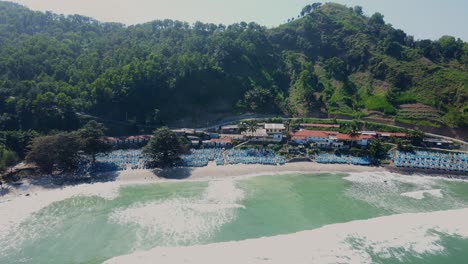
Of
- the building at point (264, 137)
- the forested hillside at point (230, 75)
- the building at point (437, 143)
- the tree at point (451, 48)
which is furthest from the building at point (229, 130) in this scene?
the tree at point (451, 48)

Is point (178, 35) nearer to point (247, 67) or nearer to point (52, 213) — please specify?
point (247, 67)

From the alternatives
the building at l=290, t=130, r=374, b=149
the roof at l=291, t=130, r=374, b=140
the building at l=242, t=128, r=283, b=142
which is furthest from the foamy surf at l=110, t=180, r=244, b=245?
the roof at l=291, t=130, r=374, b=140

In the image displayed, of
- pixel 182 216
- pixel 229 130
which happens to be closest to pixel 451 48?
pixel 229 130

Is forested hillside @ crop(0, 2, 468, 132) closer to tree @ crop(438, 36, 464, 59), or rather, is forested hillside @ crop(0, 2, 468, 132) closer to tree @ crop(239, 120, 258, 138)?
tree @ crop(438, 36, 464, 59)

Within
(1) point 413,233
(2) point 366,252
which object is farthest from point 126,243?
(1) point 413,233

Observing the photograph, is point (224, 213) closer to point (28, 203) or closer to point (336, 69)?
point (28, 203)

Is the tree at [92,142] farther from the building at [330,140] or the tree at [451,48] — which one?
the tree at [451,48]
